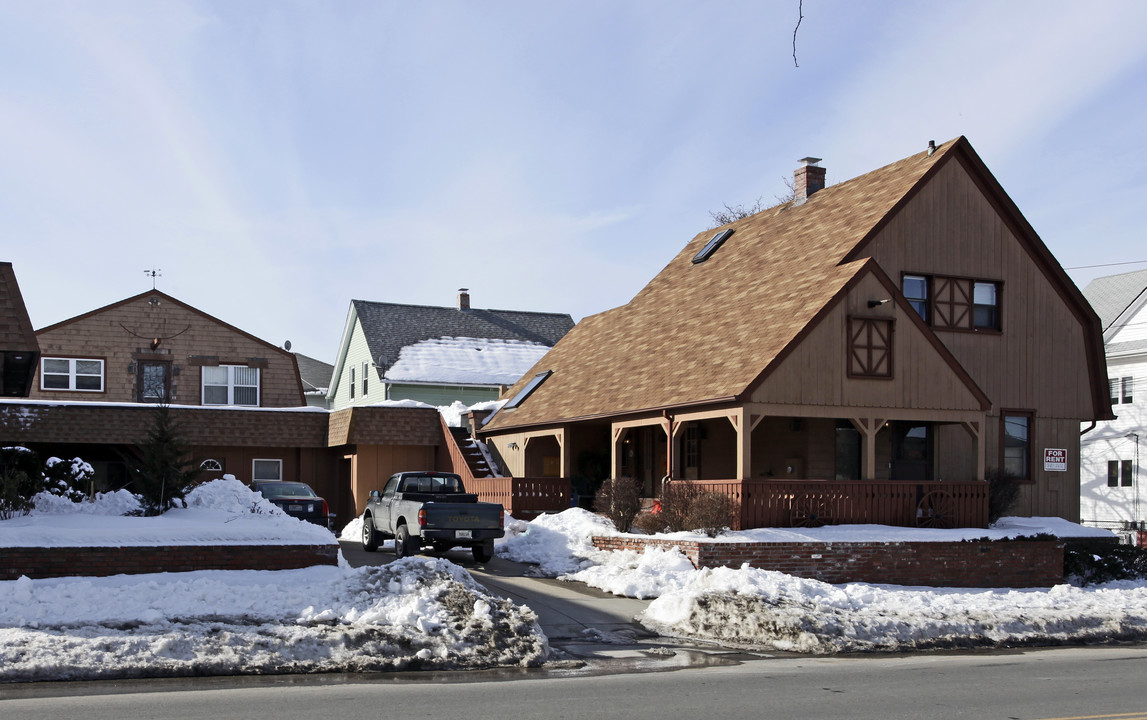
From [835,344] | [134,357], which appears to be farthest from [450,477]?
[134,357]

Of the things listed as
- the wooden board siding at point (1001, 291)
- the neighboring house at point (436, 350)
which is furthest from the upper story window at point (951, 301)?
the neighboring house at point (436, 350)

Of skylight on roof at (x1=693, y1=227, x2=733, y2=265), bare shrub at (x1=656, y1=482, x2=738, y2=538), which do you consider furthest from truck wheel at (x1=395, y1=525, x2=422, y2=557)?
skylight on roof at (x1=693, y1=227, x2=733, y2=265)

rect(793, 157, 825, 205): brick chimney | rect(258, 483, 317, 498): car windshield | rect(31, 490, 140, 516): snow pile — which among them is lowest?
rect(258, 483, 317, 498): car windshield

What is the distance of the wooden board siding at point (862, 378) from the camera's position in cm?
2109

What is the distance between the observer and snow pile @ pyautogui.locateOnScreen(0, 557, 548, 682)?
1137cm

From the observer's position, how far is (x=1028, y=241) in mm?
26203

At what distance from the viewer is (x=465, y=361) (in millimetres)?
45938

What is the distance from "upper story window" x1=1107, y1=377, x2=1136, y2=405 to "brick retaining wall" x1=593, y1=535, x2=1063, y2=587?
2460 centimetres

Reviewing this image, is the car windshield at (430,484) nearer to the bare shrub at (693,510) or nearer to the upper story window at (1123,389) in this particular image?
the bare shrub at (693,510)

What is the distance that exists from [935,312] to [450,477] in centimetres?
1129

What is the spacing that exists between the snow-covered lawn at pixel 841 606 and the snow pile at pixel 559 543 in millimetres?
64

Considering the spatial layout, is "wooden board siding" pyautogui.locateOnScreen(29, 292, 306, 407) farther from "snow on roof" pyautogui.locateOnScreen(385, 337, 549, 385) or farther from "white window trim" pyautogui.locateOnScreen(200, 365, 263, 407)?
"snow on roof" pyautogui.locateOnScreen(385, 337, 549, 385)

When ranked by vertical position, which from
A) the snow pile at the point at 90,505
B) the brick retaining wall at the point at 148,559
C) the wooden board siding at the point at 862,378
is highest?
the wooden board siding at the point at 862,378

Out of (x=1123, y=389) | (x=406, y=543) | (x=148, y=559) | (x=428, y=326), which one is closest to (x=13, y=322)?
(x=148, y=559)
